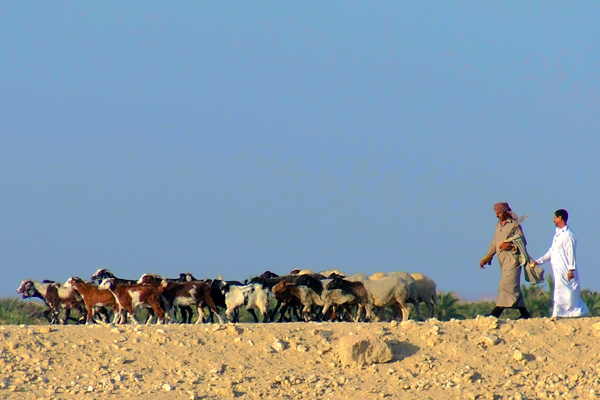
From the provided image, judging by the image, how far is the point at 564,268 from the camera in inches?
576

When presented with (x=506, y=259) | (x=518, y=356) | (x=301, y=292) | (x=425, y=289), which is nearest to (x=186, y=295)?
(x=301, y=292)

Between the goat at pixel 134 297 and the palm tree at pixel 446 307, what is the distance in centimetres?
1033

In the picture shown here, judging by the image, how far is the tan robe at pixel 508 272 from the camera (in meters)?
14.8

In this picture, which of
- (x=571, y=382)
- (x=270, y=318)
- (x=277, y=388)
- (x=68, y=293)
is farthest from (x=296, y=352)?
(x=68, y=293)

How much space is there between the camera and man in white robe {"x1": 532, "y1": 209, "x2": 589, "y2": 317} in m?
14.6

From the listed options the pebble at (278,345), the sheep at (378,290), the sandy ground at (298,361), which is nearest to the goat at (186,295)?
the sheep at (378,290)

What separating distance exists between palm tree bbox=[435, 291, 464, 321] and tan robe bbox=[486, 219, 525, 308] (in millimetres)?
9945

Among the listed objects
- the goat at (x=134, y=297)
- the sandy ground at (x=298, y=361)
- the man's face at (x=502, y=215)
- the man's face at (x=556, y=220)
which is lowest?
the sandy ground at (x=298, y=361)

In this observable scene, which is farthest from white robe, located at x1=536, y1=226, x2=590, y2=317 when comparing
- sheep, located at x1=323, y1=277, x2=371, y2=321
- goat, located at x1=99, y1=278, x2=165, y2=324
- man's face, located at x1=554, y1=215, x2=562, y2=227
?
goat, located at x1=99, y1=278, x2=165, y2=324

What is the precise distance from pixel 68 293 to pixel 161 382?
7.20 metres

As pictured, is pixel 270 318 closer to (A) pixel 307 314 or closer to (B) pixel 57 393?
(A) pixel 307 314

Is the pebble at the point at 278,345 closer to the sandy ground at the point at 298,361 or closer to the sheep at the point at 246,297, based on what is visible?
the sandy ground at the point at 298,361

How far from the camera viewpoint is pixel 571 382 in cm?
1264

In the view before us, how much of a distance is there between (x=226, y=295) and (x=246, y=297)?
42 centimetres
